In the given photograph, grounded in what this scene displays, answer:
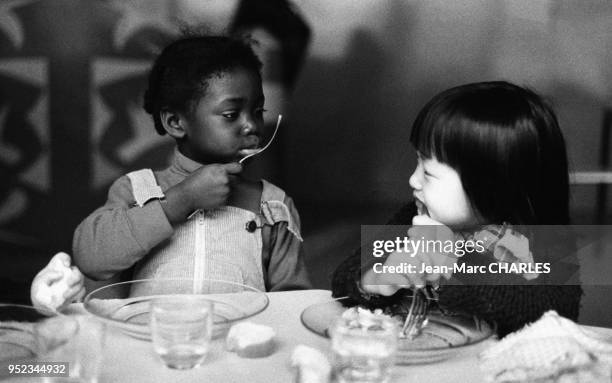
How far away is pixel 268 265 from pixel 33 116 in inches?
44.5

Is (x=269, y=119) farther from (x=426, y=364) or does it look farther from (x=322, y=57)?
(x=426, y=364)

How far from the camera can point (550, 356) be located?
29.5 inches

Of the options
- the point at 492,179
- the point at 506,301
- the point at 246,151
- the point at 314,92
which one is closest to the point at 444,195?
the point at 492,179

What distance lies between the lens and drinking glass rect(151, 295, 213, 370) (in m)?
0.80

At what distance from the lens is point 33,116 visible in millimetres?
2275

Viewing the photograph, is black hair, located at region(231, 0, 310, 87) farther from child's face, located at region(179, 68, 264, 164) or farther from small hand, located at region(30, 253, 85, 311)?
small hand, located at region(30, 253, 85, 311)

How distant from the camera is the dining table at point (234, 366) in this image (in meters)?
0.81

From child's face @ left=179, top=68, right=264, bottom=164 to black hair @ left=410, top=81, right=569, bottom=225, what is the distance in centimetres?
41

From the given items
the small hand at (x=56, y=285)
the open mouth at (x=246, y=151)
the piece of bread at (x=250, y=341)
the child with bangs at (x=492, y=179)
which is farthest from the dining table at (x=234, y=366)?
the open mouth at (x=246, y=151)

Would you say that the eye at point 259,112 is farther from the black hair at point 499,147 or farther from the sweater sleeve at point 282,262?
the black hair at point 499,147

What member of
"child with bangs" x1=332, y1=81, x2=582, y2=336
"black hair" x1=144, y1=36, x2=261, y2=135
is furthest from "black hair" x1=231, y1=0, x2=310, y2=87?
"child with bangs" x1=332, y1=81, x2=582, y2=336

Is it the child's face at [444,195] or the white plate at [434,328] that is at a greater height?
the child's face at [444,195]

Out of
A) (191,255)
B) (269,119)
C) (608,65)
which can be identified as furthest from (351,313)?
(608,65)

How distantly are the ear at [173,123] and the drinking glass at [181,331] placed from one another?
786 millimetres
